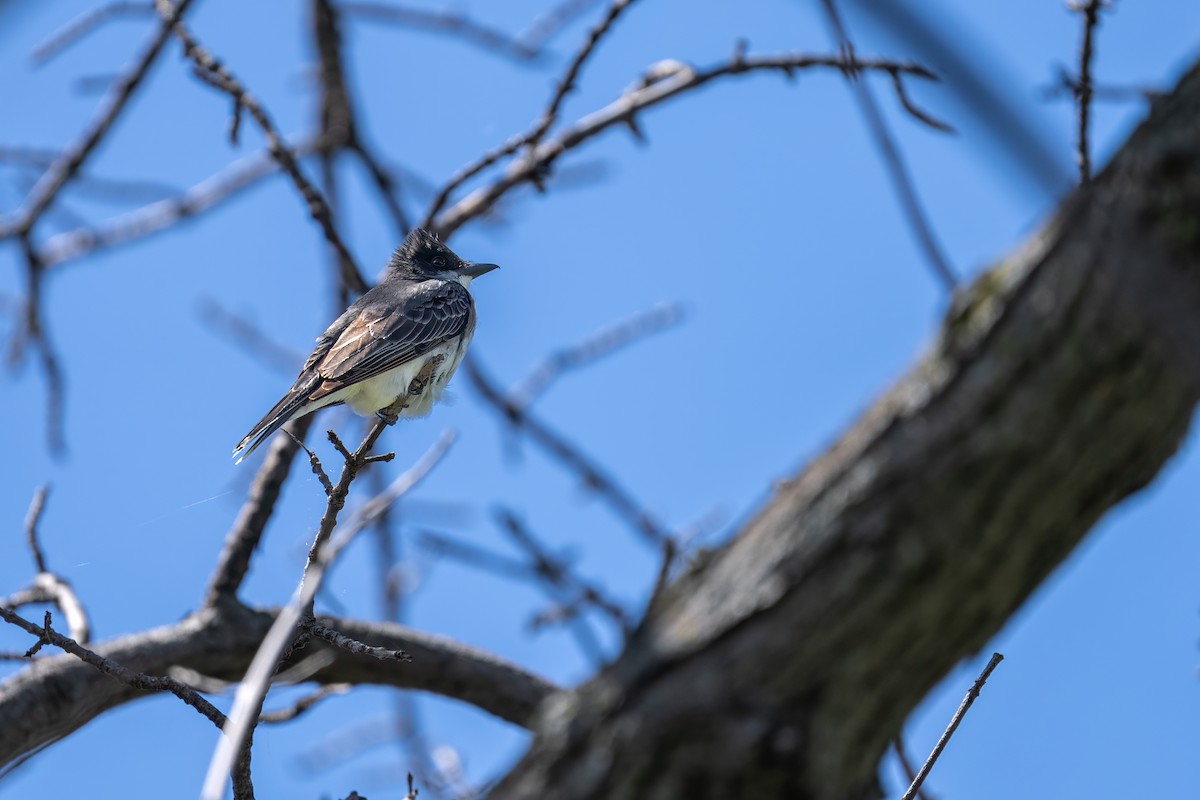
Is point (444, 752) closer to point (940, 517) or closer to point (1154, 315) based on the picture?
point (940, 517)

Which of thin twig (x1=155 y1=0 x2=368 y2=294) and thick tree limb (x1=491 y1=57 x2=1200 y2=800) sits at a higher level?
thin twig (x1=155 y1=0 x2=368 y2=294)

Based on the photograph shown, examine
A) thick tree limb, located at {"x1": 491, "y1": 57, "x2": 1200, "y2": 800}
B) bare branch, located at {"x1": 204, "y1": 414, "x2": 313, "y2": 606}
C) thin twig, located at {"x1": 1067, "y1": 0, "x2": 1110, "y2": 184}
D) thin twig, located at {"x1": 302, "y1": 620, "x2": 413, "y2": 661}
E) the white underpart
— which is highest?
the white underpart

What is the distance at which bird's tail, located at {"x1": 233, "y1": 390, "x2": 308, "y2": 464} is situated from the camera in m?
5.36

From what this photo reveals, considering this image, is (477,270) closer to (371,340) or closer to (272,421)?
(371,340)

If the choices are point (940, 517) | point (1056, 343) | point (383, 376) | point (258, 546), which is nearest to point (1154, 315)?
point (1056, 343)

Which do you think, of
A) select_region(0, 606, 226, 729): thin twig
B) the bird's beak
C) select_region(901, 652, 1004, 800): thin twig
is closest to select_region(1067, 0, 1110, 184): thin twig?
select_region(901, 652, 1004, 800): thin twig

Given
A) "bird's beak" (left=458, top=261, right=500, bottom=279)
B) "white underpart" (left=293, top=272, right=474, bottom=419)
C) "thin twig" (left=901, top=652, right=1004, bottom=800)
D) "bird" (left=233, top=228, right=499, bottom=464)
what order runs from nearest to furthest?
1. "thin twig" (left=901, top=652, right=1004, bottom=800)
2. "bird" (left=233, top=228, right=499, bottom=464)
3. "white underpart" (left=293, top=272, right=474, bottom=419)
4. "bird's beak" (left=458, top=261, right=500, bottom=279)

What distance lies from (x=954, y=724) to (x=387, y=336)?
14.0 ft

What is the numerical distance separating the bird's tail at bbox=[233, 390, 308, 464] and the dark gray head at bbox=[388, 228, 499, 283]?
2064mm

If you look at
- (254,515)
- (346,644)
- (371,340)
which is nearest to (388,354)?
(371,340)

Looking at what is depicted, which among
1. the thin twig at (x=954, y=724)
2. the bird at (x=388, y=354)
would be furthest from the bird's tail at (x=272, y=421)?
the thin twig at (x=954, y=724)

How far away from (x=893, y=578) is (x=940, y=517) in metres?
0.11

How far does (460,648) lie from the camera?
5.23 meters

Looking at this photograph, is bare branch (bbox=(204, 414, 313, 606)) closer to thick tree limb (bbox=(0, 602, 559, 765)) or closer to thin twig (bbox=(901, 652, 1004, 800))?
thick tree limb (bbox=(0, 602, 559, 765))
